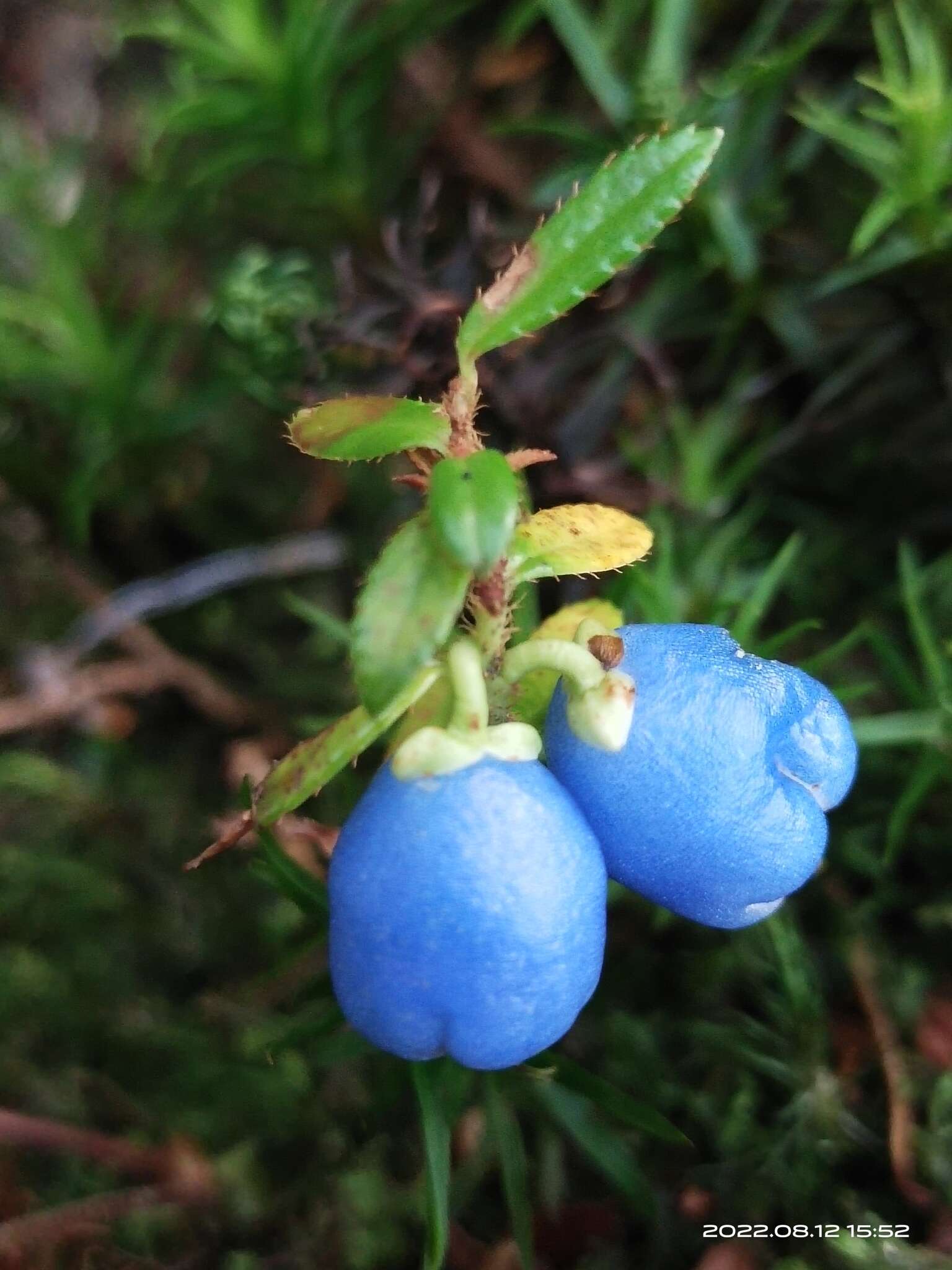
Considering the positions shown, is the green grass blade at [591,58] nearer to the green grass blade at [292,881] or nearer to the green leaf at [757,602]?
the green leaf at [757,602]

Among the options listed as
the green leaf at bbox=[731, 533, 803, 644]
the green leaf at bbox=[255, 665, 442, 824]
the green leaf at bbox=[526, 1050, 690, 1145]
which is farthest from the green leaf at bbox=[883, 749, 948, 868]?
the green leaf at bbox=[255, 665, 442, 824]

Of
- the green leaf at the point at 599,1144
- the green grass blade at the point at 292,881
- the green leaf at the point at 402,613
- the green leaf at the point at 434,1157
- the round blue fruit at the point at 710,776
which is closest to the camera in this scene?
the green leaf at the point at 402,613

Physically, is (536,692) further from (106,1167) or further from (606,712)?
(106,1167)

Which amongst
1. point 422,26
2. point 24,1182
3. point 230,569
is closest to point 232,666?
point 230,569

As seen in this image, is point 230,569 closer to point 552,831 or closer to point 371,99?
point 371,99

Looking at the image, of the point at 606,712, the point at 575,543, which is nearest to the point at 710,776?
the point at 606,712

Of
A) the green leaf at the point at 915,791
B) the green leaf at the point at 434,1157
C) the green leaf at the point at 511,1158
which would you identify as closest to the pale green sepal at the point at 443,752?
the green leaf at the point at 434,1157
